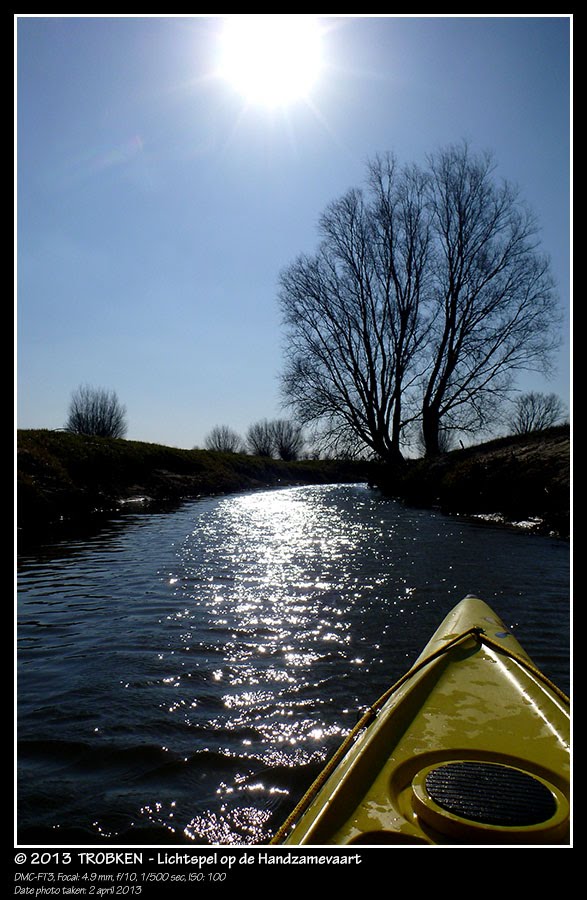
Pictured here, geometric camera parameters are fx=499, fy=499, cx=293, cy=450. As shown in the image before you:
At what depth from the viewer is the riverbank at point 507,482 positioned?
30.1 feet

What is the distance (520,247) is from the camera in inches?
672

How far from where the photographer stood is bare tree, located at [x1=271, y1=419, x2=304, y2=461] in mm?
63906

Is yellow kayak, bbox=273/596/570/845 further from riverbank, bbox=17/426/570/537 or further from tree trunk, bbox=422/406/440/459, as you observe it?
tree trunk, bbox=422/406/440/459

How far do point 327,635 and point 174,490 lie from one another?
1555 cm

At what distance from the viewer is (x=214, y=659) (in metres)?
3.66

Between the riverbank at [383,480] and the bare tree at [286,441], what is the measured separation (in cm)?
4123

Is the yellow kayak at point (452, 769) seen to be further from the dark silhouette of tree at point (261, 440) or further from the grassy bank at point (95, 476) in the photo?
the dark silhouette of tree at point (261, 440)

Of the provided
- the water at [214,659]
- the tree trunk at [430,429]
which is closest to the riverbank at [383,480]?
the tree trunk at [430,429]

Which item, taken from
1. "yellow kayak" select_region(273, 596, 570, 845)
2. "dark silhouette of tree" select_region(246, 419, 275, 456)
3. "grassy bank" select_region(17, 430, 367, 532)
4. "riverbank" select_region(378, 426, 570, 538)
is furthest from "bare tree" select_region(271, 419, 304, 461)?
"yellow kayak" select_region(273, 596, 570, 845)

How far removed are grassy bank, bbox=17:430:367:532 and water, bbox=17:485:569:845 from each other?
9.97 ft

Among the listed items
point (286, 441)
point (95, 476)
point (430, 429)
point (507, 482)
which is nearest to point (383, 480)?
point (430, 429)
